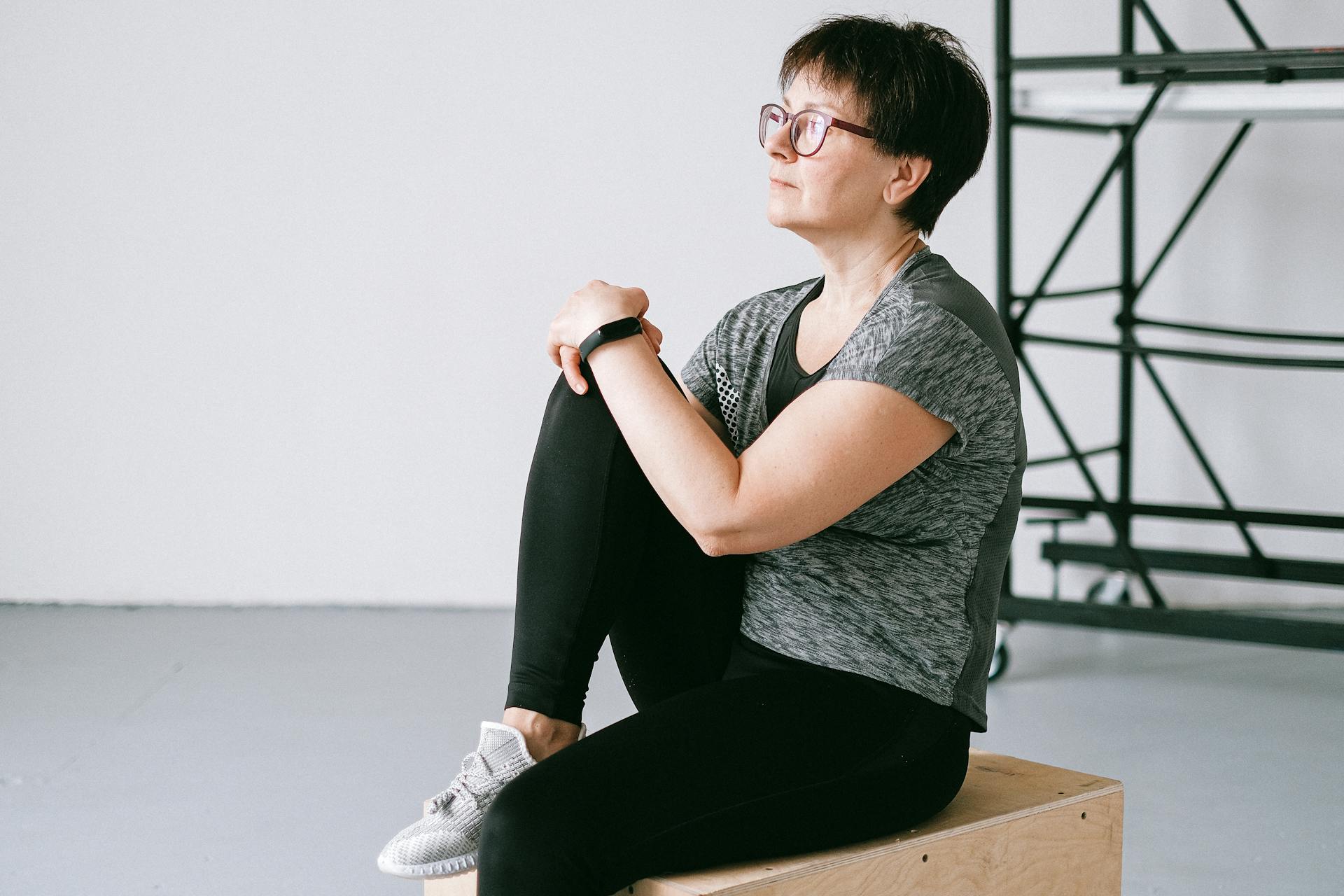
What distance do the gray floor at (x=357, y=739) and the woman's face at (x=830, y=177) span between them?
1086 millimetres

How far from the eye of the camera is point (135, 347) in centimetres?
364

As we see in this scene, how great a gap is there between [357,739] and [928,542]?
156 centimetres

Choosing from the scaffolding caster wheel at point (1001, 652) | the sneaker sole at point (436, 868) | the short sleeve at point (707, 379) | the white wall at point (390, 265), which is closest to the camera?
the sneaker sole at point (436, 868)

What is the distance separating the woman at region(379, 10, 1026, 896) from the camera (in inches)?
46.3

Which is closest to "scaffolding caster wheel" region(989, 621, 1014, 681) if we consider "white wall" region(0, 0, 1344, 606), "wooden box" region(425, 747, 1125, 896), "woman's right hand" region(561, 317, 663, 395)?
"white wall" region(0, 0, 1344, 606)

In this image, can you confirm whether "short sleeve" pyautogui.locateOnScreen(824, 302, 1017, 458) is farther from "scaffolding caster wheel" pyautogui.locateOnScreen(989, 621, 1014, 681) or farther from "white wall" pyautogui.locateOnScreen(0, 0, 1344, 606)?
"white wall" pyautogui.locateOnScreen(0, 0, 1344, 606)

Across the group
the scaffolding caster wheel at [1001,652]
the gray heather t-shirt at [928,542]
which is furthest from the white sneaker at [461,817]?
the scaffolding caster wheel at [1001,652]

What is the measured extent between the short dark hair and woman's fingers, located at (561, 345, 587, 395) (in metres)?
0.36

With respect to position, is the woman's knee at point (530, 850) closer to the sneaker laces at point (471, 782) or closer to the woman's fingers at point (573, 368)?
the sneaker laces at point (471, 782)

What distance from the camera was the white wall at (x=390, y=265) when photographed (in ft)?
11.7

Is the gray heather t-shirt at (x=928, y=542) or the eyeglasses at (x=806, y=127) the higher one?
the eyeglasses at (x=806, y=127)

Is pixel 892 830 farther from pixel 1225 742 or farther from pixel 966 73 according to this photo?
pixel 1225 742

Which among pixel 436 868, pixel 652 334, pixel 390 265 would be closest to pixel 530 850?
pixel 436 868

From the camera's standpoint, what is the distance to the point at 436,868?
1.20 m
